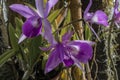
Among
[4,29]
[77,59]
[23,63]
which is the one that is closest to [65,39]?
[77,59]

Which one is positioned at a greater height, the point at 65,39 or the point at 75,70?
the point at 65,39

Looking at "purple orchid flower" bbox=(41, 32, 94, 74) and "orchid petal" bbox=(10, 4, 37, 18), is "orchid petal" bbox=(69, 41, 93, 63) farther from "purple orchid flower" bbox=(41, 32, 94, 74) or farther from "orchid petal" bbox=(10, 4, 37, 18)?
"orchid petal" bbox=(10, 4, 37, 18)

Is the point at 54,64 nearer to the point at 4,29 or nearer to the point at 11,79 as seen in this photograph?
the point at 11,79

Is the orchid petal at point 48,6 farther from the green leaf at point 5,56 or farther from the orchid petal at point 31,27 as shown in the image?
the green leaf at point 5,56

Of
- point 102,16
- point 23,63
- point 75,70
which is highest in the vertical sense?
point 102,16

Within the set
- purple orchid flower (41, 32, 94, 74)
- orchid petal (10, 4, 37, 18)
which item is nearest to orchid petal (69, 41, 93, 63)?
purple orchid flower (41, 32, 94, 74)

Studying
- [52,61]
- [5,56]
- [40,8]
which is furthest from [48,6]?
[5,56]

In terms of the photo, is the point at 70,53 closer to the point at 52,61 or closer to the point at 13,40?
the point at 52,61
